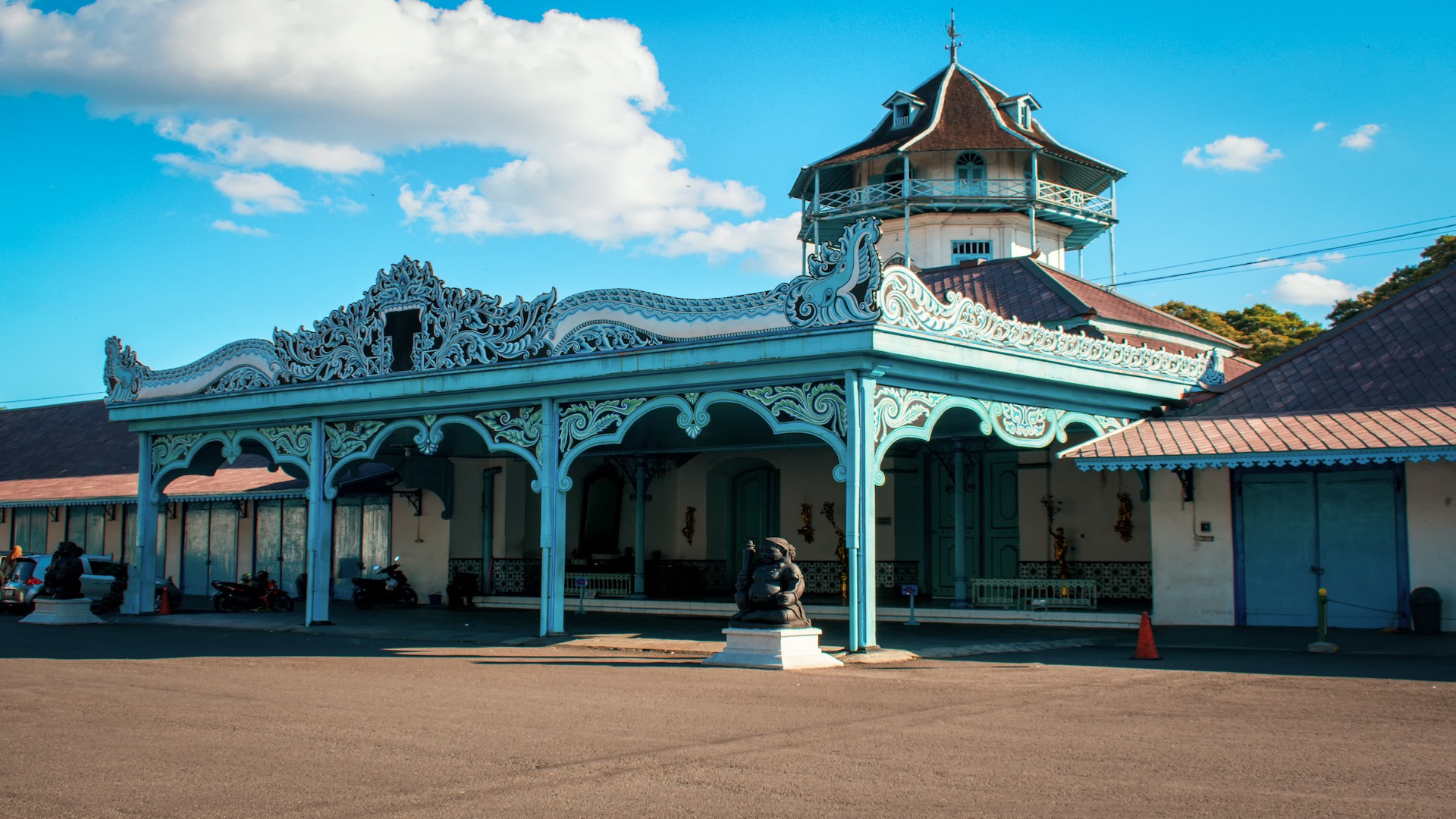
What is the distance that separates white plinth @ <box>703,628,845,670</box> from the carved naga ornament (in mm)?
3389

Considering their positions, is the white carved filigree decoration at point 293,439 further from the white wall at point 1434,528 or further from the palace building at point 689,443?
the white wall at point 1434,528

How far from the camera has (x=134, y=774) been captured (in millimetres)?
7223

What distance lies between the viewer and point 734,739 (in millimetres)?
Result: 8320

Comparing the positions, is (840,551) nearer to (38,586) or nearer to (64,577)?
(64,577)

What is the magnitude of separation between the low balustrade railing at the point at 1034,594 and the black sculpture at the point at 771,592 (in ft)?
23.6

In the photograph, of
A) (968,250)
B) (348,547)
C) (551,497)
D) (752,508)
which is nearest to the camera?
(551,497)

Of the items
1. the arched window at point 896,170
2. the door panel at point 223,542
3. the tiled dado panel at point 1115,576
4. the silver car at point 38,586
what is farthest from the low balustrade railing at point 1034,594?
the door panel at point 223,542

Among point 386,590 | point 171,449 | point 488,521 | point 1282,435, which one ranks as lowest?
point 386,590

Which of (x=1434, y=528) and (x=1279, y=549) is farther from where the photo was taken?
(x=1279, y=549)

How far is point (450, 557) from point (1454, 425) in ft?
60.0

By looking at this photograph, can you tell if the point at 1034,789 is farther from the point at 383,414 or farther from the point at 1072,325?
the point at 1072,325

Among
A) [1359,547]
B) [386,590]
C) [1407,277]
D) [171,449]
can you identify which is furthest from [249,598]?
[1407,277]

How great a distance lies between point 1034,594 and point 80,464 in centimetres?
2583

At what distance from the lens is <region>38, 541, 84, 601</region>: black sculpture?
20.9m
